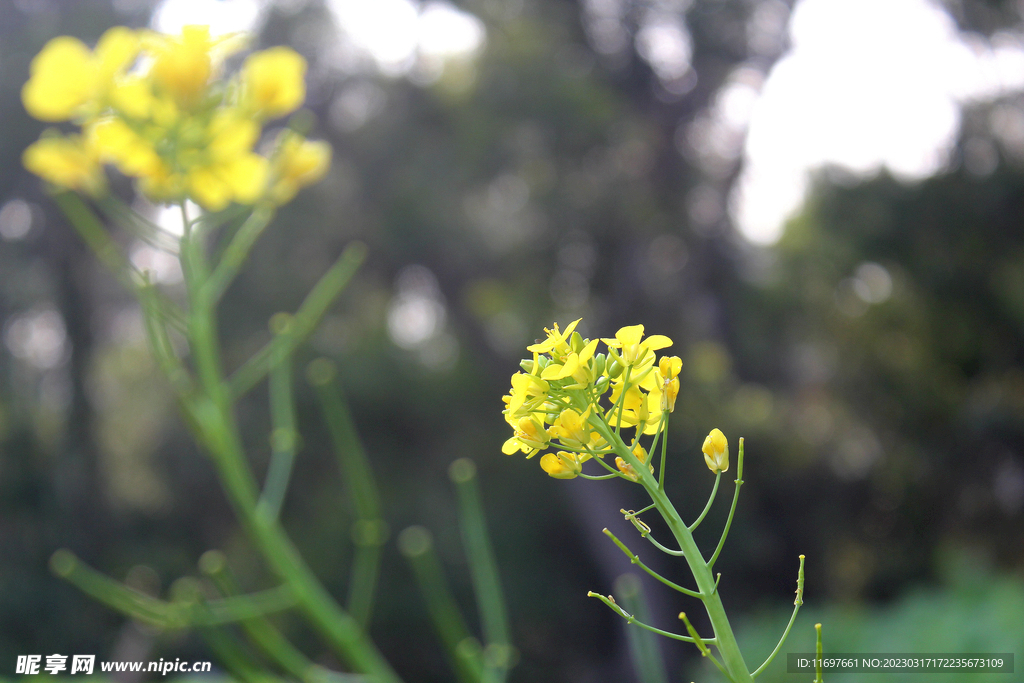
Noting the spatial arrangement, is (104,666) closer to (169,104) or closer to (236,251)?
(236,251)

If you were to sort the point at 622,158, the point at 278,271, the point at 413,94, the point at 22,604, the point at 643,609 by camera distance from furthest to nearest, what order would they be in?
the point at 622,158 → the point at 413,94 → the point at 278,271 → the point at 22,604 → the point at 643,609

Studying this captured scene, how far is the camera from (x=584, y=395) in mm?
351

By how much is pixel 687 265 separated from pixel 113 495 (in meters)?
3.49

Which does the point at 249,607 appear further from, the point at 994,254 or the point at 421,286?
the point at 994,254

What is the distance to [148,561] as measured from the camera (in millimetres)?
3457

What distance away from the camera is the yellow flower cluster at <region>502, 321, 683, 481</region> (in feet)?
1.10

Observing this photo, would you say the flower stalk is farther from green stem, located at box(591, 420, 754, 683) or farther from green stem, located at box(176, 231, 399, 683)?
green stem, located at box(176, 231, 399, 683)

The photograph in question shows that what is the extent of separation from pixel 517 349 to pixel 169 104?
9.86 ft

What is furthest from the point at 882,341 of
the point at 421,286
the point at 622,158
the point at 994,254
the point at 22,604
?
the point at 22,604

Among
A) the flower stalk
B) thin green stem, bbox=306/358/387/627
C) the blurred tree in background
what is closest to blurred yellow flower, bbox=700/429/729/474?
the flower stalk

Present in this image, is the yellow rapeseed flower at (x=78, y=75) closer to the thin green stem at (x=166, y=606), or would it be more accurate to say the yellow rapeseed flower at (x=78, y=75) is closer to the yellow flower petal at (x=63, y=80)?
the yellow flower petal at (x=63, y=80)

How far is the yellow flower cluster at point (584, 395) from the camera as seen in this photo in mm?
336

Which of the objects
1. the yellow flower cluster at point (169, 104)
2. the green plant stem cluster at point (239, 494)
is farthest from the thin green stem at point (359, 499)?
the yellow flower cluster at point (169, 104)

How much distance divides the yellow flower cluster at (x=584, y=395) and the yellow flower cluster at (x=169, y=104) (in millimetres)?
440
